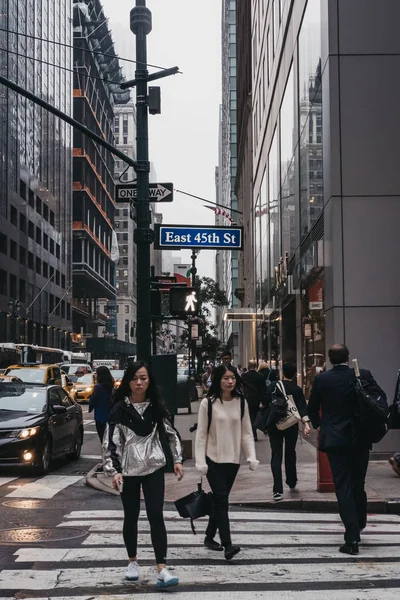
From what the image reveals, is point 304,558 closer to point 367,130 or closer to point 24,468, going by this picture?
point 24,468

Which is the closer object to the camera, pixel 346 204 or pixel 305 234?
pixel 346 204

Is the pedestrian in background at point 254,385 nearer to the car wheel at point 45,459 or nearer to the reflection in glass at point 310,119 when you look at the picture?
the reflection in glass at point 310,119

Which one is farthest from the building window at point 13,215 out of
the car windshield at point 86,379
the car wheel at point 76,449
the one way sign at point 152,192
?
the one way sign at point 152,192

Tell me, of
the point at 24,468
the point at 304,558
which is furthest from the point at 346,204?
the point at 304,558

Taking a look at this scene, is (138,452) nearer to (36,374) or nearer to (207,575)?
(207,575)

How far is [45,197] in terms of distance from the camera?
87.6 m

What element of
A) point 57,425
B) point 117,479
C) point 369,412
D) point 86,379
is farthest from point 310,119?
point 86,379

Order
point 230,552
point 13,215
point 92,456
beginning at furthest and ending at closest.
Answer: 1. point 13,215
2. point 92,456
3. point 230,552

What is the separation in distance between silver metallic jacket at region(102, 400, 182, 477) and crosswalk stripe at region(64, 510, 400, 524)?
139 inches

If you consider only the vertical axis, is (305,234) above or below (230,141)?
below

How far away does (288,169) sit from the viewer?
24734 mm

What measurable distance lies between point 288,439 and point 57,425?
5.33 m

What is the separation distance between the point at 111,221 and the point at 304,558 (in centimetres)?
13137

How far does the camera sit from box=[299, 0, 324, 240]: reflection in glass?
59.2ft
